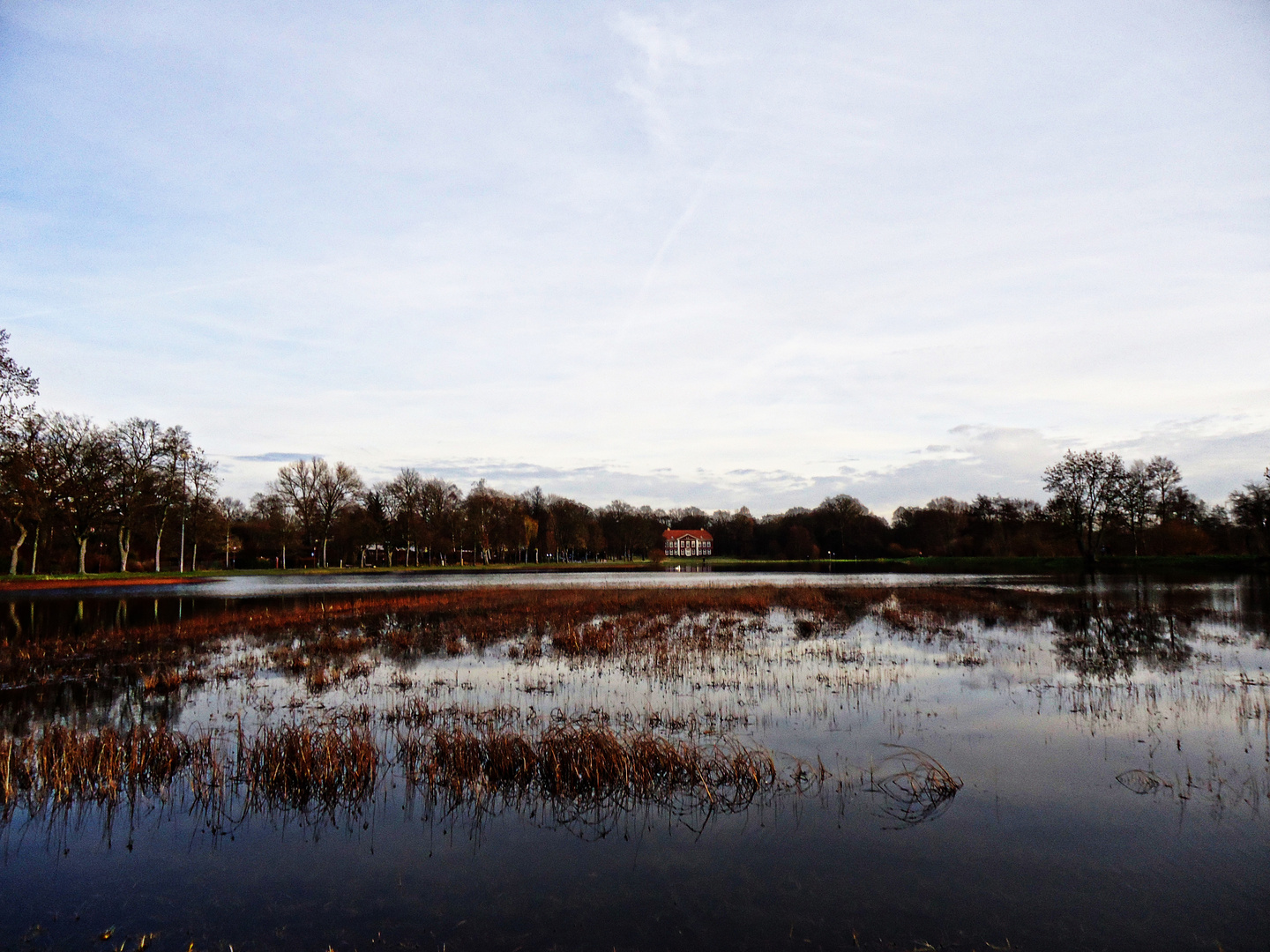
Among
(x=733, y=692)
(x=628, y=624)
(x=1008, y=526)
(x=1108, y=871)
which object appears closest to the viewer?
(x=1108, y=871)

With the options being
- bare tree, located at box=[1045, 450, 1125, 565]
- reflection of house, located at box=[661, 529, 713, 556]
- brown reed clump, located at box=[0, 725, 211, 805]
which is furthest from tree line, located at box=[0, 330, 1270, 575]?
brown reed clump, located at box=[0, 725, 211, 805]

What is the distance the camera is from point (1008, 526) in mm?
99812

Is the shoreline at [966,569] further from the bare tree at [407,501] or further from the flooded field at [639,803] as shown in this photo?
the flooded field at [639,803]

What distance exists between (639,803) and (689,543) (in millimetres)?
152788

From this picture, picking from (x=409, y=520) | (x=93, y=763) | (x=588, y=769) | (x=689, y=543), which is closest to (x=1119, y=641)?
(x=588, y=769)

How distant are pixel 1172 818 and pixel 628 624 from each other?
17803 millimetres

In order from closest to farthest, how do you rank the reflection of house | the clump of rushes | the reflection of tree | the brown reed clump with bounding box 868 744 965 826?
the brown reed clump with bounding box 868 744 965 826 → the clump of rushes → the reflection of tree → the reflection of house

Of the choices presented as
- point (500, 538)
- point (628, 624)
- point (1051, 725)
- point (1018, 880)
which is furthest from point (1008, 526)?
point (1018, 880)

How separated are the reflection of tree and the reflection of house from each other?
13063cm

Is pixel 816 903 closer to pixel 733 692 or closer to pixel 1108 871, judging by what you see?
pixel 1108 871

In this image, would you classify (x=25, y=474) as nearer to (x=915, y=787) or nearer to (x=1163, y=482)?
(x=915, y=787)

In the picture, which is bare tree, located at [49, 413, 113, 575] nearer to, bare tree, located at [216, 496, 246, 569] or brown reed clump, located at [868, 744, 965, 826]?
bare tree, located at [216, 496, 246, 569]

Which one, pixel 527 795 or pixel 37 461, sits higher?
pixel 37 461

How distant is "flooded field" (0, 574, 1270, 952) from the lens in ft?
19.1
